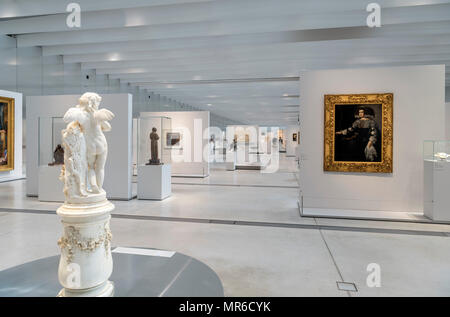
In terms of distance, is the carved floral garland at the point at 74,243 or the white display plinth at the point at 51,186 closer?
the carved floral garland at the point at 74,243

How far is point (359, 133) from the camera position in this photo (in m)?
7.48

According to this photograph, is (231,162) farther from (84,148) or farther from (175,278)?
(84,148)

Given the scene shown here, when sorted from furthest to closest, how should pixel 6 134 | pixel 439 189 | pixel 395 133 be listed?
1. pixel 6 134
2. pixel 395 133
3. pixel 439 189

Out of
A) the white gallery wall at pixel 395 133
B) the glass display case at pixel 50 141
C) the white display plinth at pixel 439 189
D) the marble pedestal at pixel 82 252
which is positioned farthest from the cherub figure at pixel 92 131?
the glass display case at pixel 50 141

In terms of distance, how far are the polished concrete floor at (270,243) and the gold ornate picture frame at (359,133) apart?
154 centimetres

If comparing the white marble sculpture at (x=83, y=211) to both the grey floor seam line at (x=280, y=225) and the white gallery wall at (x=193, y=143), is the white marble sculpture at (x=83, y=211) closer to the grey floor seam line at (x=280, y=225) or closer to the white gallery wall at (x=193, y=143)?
the grey floor seam line at (x=280, y=225)

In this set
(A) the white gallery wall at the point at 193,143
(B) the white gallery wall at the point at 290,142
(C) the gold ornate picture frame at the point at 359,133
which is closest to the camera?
(C) the gold ornate picture frame at the point at 359,133

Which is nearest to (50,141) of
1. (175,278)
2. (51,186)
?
(51,186)

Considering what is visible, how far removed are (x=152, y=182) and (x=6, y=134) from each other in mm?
8974

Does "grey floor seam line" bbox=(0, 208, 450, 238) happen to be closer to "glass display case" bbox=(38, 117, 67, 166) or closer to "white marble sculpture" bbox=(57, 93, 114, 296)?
"glass display case" bbox=(38, 117, 67, 166)

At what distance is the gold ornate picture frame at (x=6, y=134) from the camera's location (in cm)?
1347

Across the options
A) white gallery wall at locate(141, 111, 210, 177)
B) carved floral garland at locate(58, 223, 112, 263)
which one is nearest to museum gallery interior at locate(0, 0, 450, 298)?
carved floral garland at locate(58, 223, 112, 263)

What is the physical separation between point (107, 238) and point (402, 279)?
347cm

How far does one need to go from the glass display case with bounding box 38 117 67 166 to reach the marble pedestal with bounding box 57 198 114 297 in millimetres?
6919
